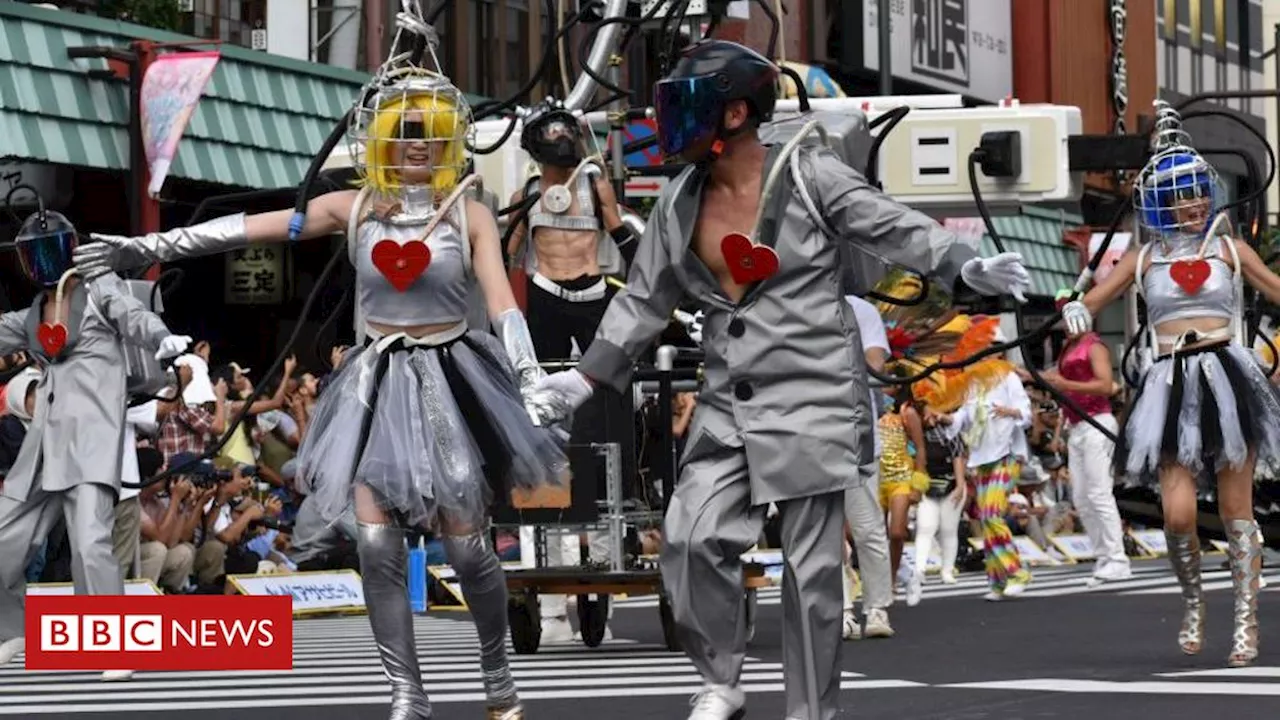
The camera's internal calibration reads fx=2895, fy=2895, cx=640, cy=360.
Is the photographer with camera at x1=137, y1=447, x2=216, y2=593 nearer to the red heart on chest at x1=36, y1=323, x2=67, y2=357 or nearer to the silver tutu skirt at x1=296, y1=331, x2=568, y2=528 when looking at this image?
the red heart on chest at x1=36, y1=323, x2=67, y2=357

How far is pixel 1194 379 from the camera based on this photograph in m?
12.4

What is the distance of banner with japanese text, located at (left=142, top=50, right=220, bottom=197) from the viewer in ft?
70.3

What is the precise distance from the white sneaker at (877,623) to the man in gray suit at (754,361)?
20.2ft

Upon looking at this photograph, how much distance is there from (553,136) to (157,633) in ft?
9.74

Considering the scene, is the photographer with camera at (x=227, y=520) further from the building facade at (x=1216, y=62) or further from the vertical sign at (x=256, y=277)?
the building facade at (x=1216, y=62)

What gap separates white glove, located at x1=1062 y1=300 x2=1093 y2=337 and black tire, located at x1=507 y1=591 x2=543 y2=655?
351 cm

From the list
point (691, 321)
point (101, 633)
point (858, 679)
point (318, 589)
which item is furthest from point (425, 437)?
point (318, 589)

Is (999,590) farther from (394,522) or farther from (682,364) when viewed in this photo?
(394,522)

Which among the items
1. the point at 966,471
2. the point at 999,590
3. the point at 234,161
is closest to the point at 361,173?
the point at 999,590

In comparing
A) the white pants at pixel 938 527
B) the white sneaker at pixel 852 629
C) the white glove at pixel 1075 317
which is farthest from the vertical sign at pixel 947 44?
the white glove at pixel 1075 317

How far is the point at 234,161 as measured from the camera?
2314cm

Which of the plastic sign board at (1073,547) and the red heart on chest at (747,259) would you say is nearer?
the red heart on chest at (747,259)

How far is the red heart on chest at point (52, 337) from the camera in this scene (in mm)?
12891

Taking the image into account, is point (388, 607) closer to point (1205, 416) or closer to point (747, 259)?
point (747, 259)
